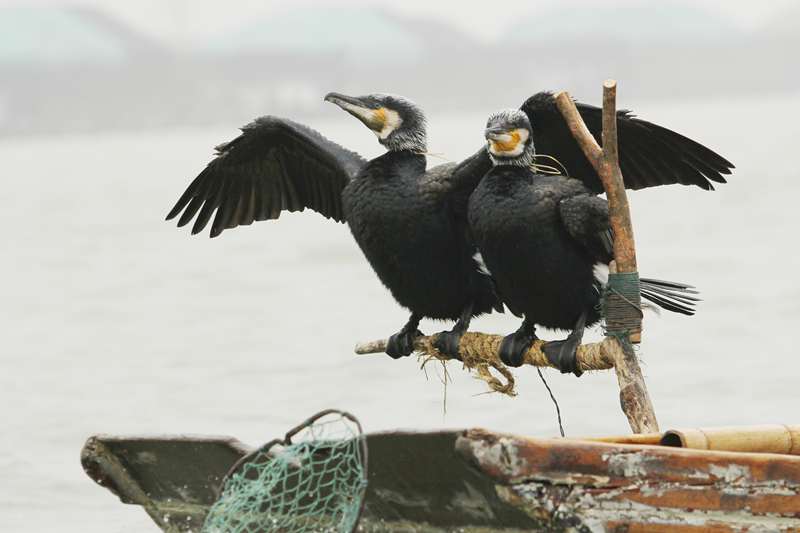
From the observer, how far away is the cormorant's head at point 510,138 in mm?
5844

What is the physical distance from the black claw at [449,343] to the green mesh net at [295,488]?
4.22 feet

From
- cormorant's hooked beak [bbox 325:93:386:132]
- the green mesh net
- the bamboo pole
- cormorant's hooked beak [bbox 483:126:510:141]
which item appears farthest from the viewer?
cormorant's hooked beak [bbox 325:93:386:132]

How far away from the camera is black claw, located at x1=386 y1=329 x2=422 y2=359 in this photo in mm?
6586

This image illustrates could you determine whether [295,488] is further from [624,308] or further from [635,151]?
[635,151]

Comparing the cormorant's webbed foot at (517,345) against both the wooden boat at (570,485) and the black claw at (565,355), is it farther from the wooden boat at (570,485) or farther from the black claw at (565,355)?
the wooden boat at (570,485)

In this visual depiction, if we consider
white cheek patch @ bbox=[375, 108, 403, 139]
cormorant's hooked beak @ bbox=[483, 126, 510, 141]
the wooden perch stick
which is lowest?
the wooden perch stick

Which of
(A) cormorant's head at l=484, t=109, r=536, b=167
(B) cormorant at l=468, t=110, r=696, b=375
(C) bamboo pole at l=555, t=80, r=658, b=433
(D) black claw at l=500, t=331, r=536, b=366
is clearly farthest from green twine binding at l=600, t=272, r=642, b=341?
(A) cormorant's head at l=484, t=109, r=536, b=167

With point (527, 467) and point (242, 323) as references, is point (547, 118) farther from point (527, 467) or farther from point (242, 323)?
point (242, 323)

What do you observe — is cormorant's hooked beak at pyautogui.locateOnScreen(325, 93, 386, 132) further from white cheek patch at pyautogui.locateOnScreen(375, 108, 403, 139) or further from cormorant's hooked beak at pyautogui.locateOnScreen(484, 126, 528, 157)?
cormorant's hooked beak at pyautogui.locateOnScreen(484, 126, 528, 157)

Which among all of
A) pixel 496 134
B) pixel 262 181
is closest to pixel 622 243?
pixel 496 134

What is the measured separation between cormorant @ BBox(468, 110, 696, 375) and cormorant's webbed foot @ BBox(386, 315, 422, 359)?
2.11 feet

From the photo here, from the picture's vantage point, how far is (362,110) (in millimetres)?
6328

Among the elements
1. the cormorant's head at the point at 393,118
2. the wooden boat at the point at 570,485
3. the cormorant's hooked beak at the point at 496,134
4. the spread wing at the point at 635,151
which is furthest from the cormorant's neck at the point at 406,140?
the wooden boat at the point at 570,485

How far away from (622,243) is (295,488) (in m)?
1.47
